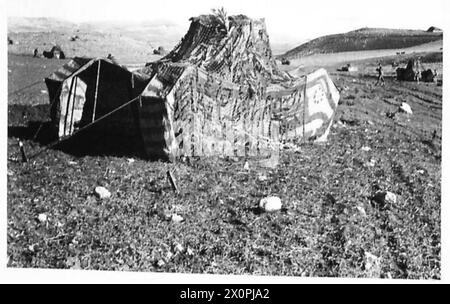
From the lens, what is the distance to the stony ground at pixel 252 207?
5.41 metres

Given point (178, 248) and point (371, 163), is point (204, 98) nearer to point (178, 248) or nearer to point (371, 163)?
point (178, 248)

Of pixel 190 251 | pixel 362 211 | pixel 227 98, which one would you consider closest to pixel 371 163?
pixel 362 211

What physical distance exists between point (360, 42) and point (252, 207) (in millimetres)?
2190

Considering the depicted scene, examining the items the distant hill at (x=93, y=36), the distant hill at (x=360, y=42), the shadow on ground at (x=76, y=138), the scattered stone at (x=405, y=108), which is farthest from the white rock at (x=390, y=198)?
the distant hill at (x=93, y=36)

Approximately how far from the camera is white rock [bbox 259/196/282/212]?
5641 mm

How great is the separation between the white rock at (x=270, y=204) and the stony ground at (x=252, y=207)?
0.27 feet

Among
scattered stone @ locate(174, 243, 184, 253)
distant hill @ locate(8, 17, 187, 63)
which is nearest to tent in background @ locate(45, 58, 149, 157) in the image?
distant hill @ locate(8, 17, 187, 63)

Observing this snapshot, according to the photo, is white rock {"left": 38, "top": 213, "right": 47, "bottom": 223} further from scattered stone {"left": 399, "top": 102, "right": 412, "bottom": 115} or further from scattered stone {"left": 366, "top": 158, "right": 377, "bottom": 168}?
scattered stone {"left": 399, "top": 102, "right": 412, "bottom": 115}

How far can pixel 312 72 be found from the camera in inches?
249

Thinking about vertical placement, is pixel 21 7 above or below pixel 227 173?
above

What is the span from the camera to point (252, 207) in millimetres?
5711

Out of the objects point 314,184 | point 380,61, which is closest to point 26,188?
point 314,184
